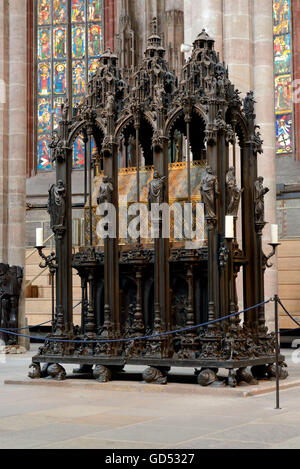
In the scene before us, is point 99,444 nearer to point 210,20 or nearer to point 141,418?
point 141,418

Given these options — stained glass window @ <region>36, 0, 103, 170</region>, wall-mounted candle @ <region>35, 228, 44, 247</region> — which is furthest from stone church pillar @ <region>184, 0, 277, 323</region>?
stained glass window @ <region>36, 0, 103, 170</region>

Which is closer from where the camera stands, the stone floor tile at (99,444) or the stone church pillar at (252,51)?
the stone floor tile at (99,444)

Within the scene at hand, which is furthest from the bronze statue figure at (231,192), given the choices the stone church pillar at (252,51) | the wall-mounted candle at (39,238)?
the stone church pillar at (252,51)

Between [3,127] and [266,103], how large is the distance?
696cm

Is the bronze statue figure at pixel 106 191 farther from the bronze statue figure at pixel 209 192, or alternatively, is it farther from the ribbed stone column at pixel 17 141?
the ribbed stone column at pixel 17 141

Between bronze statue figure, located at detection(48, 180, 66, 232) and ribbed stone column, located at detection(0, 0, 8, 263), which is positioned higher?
ribbed stone column, located at detection(0, 0, 8, 263)

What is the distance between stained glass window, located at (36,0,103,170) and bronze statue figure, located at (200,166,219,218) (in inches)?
781

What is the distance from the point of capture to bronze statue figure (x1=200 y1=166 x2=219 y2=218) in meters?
11.0

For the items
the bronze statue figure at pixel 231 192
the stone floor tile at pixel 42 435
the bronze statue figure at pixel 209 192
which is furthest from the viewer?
the bronze statue figure at pixel 231 192

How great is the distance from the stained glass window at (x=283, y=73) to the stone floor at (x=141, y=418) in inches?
657

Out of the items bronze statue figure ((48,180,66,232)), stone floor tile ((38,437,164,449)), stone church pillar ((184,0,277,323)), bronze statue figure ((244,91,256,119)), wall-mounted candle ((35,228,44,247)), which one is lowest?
stone floor tile ((38,437,164,449))

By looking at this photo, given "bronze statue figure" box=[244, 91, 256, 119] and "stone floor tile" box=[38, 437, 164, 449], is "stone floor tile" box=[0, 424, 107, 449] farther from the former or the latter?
"bronze statue figure" box=[244, 91, 256, 119]

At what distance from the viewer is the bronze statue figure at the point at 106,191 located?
11844mm
